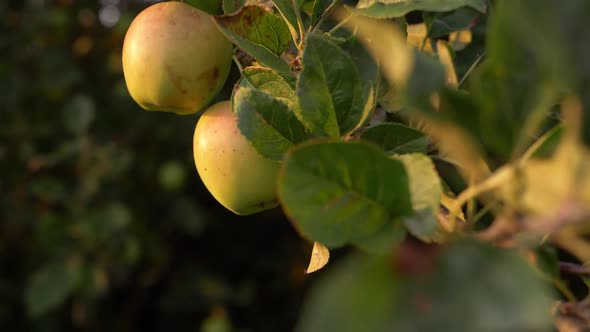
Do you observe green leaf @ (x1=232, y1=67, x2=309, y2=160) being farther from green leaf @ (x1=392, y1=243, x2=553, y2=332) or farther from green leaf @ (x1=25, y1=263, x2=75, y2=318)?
green leaf @ (x1=25, y1=263, x2=75, y2=318)

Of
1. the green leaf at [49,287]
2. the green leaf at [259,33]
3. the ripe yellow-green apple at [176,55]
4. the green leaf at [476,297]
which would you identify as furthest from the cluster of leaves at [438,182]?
the green leaf at [49,287]

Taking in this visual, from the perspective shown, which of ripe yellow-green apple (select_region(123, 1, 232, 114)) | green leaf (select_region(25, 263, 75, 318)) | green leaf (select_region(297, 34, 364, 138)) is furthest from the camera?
green leaf (select_region(25, 263, 75, 318))

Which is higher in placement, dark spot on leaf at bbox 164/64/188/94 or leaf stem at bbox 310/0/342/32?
leaf stem at bbox 310/0/342/32

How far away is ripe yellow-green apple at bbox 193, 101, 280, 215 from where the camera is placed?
2.37ft

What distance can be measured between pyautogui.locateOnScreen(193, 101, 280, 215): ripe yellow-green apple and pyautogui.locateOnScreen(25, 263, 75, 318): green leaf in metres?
1.41

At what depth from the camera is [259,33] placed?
66cm

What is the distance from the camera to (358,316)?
0.96 feet

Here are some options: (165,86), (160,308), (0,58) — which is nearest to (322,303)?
(165,86)

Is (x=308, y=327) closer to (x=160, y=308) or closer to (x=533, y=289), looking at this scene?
(x=533, y=289)

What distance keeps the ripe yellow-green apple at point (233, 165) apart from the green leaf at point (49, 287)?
1.41 metres

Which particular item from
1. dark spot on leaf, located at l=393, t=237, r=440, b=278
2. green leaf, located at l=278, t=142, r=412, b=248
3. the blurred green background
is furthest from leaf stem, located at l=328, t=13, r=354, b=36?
the blurred green background

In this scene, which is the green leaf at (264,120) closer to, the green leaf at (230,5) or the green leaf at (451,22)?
the green leaf at (230,5)

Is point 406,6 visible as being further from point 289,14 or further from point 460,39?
point 460,39

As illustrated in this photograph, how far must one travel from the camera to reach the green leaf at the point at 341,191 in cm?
43
